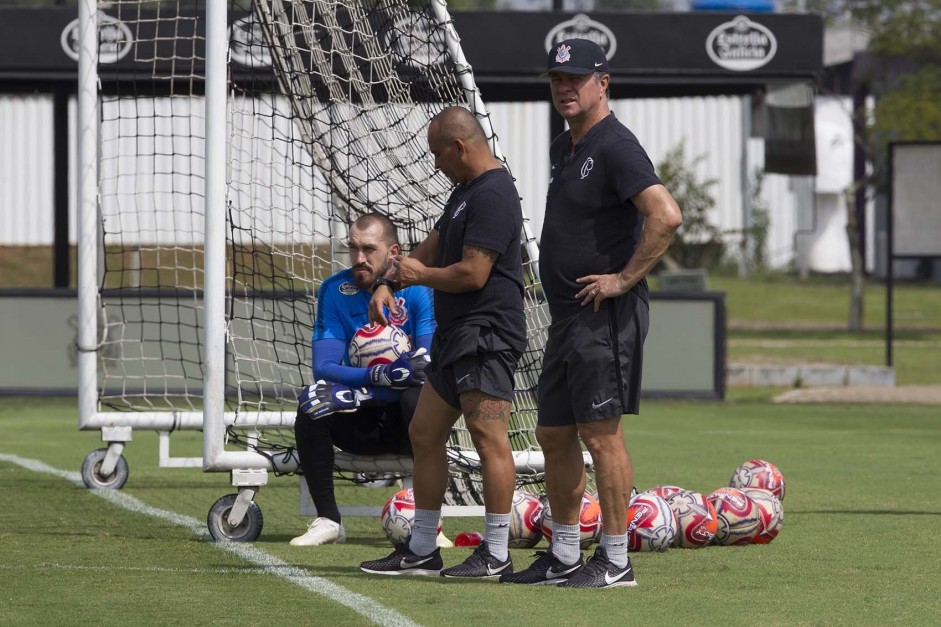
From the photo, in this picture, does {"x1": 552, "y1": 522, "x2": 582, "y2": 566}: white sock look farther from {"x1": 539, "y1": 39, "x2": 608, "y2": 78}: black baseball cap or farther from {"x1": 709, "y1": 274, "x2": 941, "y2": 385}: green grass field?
{"x1": 709, "y1": 274, "x2": 941, "y2": 385}: green grass field

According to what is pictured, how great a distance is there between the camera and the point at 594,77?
6.35 metres

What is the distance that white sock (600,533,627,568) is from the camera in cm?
644

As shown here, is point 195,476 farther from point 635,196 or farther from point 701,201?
point 701,201

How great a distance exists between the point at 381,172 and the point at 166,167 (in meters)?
20.3

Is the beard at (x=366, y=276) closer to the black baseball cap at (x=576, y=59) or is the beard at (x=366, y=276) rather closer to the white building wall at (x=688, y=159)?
the black baseball cap at (x=576, y=59)

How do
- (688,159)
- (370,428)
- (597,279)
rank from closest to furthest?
1. (597,279)
2. (370,428)
3. (688,159)

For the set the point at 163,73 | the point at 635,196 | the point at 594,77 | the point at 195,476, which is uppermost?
the point at 163,73

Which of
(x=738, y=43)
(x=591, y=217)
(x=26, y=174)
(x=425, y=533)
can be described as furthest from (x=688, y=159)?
(x=591, y=217)

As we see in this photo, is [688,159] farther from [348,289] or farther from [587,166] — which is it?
[587,166]

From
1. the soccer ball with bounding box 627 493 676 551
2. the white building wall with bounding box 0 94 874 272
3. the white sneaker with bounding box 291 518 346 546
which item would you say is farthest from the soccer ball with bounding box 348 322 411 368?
the white building wall with bounding box 0 94 874 272

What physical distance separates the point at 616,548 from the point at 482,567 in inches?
23.5

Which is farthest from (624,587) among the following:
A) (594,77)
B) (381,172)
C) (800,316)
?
(800,316)

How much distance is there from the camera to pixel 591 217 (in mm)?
6348

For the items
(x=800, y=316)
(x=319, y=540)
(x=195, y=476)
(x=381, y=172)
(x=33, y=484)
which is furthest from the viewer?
(x=800, y=316)
